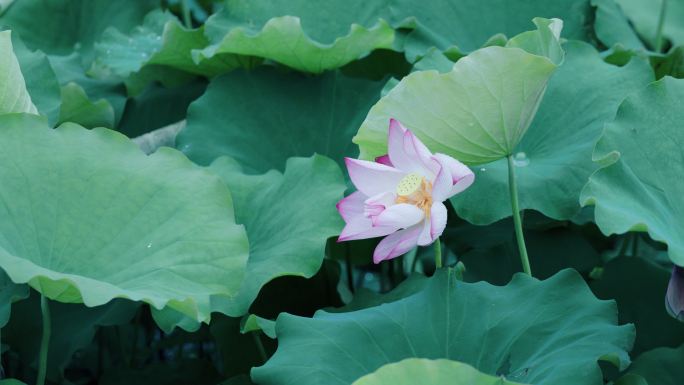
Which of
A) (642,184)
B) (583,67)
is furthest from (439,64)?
(642,184)

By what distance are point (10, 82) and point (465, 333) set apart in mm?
723

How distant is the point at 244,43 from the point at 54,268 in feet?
2.18

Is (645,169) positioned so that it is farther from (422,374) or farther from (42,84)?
(42,84)

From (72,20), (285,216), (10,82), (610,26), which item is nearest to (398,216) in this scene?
(285,216)

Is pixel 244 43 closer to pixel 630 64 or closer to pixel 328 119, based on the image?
pixel 328 119

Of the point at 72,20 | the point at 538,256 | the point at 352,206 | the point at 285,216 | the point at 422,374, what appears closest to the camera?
the point at 422,374

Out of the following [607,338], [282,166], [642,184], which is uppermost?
[642,184]

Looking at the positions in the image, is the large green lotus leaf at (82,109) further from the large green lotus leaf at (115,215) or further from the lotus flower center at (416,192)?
the lotus flower center at (416,192)

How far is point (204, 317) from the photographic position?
118 cm

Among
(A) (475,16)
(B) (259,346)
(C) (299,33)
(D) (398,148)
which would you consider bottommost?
(B) (259,346)

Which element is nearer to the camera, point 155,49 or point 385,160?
point 385,160

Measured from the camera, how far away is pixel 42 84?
1.71 metres

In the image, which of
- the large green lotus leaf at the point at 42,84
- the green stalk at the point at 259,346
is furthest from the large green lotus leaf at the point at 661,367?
the large green lotus leaf at the point at 42,84

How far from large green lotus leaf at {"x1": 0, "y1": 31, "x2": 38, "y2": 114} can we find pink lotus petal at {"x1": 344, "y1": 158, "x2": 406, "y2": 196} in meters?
0.50
